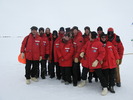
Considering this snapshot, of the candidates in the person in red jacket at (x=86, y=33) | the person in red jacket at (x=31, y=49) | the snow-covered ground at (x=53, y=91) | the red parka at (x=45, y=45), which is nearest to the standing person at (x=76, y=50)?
the person in red jacket at (x=86, y=33)

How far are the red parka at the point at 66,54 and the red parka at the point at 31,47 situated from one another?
75cm

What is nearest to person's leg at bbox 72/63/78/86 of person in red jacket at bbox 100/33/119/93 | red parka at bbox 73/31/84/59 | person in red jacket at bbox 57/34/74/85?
person in red jacket at bbox 57/34/74/85

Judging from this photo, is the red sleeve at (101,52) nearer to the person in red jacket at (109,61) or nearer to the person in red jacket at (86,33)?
the person in red jacket at (109,61)

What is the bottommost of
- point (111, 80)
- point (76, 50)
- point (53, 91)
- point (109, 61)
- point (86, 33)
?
point (53, 91)

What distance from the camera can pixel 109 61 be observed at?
372cm

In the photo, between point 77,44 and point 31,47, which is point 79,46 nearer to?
point 77,44

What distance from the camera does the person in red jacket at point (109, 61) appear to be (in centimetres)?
373

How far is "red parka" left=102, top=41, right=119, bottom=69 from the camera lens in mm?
3727

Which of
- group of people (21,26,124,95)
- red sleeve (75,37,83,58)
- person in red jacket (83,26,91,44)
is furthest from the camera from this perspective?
person in red jacket (83,26,91,44)

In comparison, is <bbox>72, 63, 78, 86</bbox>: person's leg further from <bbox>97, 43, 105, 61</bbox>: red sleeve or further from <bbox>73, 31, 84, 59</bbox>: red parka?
<bbox>97, 43, 105, 61</bbox>: red sleeve

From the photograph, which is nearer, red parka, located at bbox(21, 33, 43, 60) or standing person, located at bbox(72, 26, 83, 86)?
standing person, located at bbox(72, 26, 83, 86)

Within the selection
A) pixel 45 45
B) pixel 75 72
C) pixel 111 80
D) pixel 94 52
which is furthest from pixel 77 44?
pixel 111 80

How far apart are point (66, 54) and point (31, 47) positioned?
1.15 m

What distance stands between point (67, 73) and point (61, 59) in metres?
0.48
